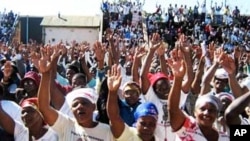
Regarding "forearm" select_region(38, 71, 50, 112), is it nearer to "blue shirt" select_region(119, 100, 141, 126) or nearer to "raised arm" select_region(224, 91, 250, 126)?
"blue shirt" select_region(119, 100, 141, 126)

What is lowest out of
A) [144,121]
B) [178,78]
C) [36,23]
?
[36,23]

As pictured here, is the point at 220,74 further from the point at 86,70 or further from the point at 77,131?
the point at 86,70

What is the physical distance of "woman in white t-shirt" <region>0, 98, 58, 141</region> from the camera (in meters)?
4.64

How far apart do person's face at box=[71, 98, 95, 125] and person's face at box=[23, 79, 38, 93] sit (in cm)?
144

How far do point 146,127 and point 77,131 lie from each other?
21.8 inches

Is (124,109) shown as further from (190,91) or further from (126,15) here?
(126,15)

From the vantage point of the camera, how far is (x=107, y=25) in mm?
28906

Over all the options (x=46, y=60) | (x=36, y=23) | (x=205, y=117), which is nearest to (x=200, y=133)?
(x=205, y=117)

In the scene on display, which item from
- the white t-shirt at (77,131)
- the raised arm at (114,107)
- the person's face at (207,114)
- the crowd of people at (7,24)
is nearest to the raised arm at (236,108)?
the person's face at (207,114)

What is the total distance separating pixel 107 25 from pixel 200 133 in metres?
24.6

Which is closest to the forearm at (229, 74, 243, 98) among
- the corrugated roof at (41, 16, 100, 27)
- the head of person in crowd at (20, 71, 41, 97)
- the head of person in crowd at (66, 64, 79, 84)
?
the head of person in crowd at (20, 71, 41, 97)

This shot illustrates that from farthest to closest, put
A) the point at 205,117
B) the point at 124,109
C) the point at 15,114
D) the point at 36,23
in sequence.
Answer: the point at 36,23 < the point at 124,109 < the point at 15,114 < the point at 205,117

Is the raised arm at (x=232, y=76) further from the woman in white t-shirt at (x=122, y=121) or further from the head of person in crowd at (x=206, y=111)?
the woman in white t-shirt at (x=122, y=121)

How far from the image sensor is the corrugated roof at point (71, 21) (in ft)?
130
